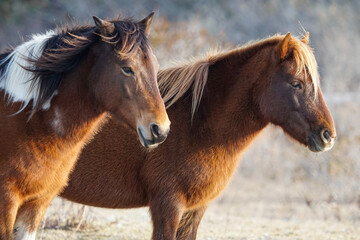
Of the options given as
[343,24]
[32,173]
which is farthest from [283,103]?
[343,24]

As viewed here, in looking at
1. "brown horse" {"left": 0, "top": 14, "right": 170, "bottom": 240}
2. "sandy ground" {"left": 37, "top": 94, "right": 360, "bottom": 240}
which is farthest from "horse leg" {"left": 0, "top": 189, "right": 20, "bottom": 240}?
"sandy ground" {"left": 37, "top": 94, "right": 360, "bottom": 240}

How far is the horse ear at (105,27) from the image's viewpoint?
375 cm

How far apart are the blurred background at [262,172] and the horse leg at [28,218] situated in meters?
1.44

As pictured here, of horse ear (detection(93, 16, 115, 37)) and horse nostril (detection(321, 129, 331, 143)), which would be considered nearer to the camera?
horse ear (detection(93, 16, 115, 37))

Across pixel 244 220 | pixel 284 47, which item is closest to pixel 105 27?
pixel 284 47

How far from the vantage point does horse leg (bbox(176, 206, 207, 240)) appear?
16.8ft

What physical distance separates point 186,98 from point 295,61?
1.08 metres

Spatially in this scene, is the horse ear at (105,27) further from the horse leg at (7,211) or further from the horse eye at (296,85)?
the horse eye at (296,85)

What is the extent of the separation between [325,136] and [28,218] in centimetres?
259

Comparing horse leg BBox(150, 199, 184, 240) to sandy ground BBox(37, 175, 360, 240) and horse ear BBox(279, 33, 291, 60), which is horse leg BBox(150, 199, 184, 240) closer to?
sandy ground BBox(37, 175, 360, 240)

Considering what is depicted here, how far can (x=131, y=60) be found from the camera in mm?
3736

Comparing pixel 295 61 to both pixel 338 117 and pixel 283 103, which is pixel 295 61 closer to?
pixel 283 103

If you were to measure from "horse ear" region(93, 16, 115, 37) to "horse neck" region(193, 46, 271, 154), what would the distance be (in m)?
1.42

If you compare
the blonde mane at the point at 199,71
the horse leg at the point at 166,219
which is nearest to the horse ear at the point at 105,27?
the blonde mane at the point at 199,71
